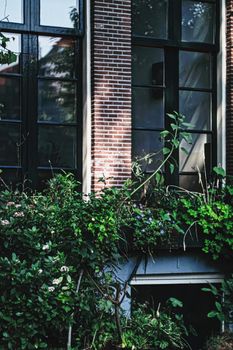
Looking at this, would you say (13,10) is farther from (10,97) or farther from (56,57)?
(10,97)

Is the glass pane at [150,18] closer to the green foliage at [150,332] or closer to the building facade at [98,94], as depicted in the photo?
the building facade at [98,94]

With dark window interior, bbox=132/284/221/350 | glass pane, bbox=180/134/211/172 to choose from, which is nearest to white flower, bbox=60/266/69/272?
dark window interior, bbox=132/284/221/350

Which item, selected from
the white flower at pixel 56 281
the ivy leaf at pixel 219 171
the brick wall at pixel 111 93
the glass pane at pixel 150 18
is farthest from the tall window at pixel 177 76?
the white flower at pixel 56 281

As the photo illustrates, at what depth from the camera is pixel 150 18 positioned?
1153 cm

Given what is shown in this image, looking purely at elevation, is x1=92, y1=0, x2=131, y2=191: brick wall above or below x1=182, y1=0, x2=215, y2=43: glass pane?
below

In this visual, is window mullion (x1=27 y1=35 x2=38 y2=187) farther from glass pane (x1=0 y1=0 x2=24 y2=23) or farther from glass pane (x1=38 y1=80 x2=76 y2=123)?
glass pane (x1=0 y1=0 x2=24 y2=23)

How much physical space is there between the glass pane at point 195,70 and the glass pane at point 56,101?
202cm

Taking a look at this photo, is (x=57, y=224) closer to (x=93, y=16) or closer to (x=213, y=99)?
(x=93, y=16)

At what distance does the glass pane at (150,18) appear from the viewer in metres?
11.4

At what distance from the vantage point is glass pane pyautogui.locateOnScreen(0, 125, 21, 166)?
10461 millimetres

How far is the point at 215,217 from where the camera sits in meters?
10.3

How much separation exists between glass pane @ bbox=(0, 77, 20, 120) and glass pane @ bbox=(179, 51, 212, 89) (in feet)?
9.37

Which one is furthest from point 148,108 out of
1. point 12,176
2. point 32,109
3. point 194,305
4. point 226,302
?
point 226,302

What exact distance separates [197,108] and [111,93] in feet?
6.03
